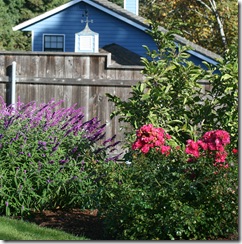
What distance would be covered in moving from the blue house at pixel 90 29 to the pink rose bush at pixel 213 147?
1689 centimetres

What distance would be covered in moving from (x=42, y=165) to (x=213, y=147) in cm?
230

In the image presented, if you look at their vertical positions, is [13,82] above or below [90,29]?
below

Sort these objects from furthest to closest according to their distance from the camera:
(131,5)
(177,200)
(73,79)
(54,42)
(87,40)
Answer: (131,5) → (54,42) → (87,40) → (73,79) → (177,200)

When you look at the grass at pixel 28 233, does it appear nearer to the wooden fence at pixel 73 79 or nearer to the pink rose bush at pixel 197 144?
the pink rose bush at pixel 197 144

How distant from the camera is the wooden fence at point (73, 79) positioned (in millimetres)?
12812

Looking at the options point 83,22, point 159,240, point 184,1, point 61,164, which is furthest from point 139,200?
point 184,1

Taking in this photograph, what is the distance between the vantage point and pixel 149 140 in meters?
7.67

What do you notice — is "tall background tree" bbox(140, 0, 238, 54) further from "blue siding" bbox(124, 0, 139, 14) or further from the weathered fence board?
the weathered fence board

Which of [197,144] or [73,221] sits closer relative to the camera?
[197,144]

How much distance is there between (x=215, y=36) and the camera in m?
30.6

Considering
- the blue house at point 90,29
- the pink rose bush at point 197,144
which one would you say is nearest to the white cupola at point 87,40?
the blue house at point 90,29

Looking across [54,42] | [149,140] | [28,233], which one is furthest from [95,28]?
[28,233]

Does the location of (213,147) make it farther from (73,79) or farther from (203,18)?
(203,18)

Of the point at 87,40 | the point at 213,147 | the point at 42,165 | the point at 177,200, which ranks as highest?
the point at 87,40
